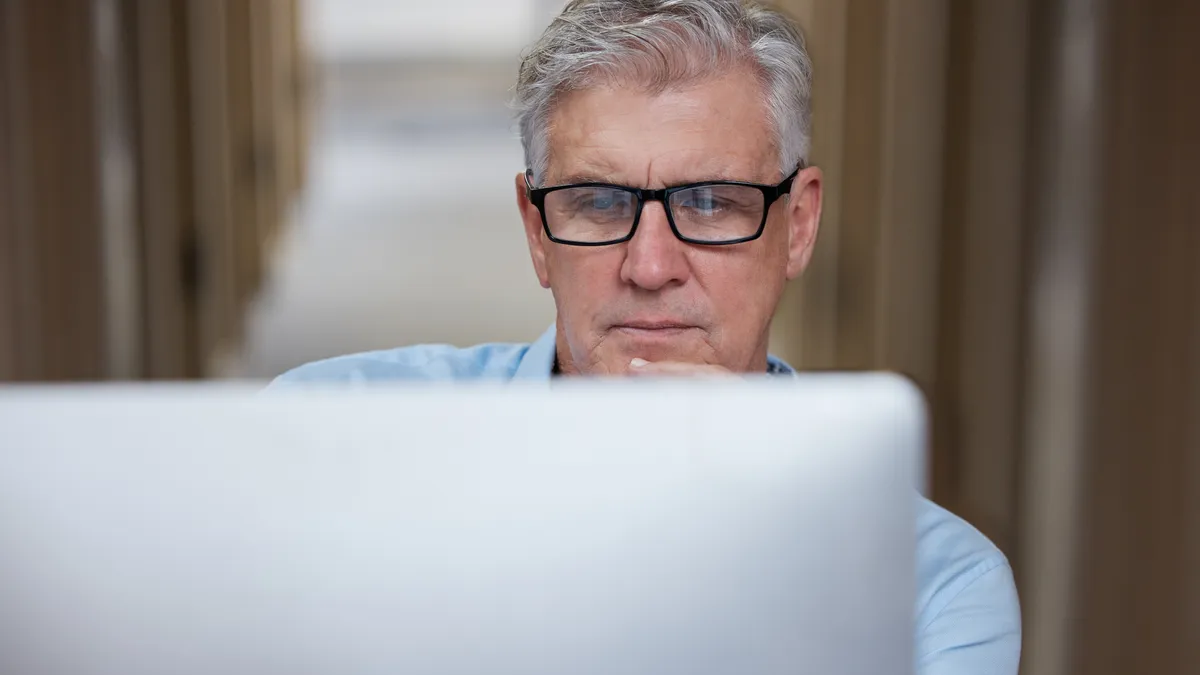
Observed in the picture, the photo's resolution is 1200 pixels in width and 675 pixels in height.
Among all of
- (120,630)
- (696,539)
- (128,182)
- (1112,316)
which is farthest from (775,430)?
(128,182)

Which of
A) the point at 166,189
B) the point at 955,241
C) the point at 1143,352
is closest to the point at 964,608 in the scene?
the point at 1143,352

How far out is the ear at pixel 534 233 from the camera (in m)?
1.24

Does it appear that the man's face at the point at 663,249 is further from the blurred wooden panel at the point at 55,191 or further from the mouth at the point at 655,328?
the blurred wooden panel at the point at 55,191

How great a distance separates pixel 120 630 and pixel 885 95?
2.64 meters

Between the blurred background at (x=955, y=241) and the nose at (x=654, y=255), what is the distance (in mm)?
305

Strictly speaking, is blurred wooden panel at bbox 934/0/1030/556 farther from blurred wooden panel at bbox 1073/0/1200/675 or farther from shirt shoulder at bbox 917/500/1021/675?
shirt shoulder at bbox 917/500/1021/675

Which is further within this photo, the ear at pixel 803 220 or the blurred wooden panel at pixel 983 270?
the blurred wooden panel at pixel 983 270

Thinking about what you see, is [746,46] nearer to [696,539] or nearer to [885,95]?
[696,539]

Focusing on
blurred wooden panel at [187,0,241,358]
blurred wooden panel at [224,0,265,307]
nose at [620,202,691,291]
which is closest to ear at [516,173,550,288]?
nose at [620,202,691,291]

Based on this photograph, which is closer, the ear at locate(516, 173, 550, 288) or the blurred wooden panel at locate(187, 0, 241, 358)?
the ear at locate(516, 173, 550, 288)

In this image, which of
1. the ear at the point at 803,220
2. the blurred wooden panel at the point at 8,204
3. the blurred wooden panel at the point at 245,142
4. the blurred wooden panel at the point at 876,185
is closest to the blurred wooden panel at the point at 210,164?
the blurred wooden panel at the point at 245,142

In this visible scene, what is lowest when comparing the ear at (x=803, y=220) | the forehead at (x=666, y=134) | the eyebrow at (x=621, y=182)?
the ear at (x=803, y=220)

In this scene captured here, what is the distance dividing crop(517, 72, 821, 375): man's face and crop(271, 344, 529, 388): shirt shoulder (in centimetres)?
25

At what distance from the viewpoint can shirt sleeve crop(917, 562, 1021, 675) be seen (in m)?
0.91
